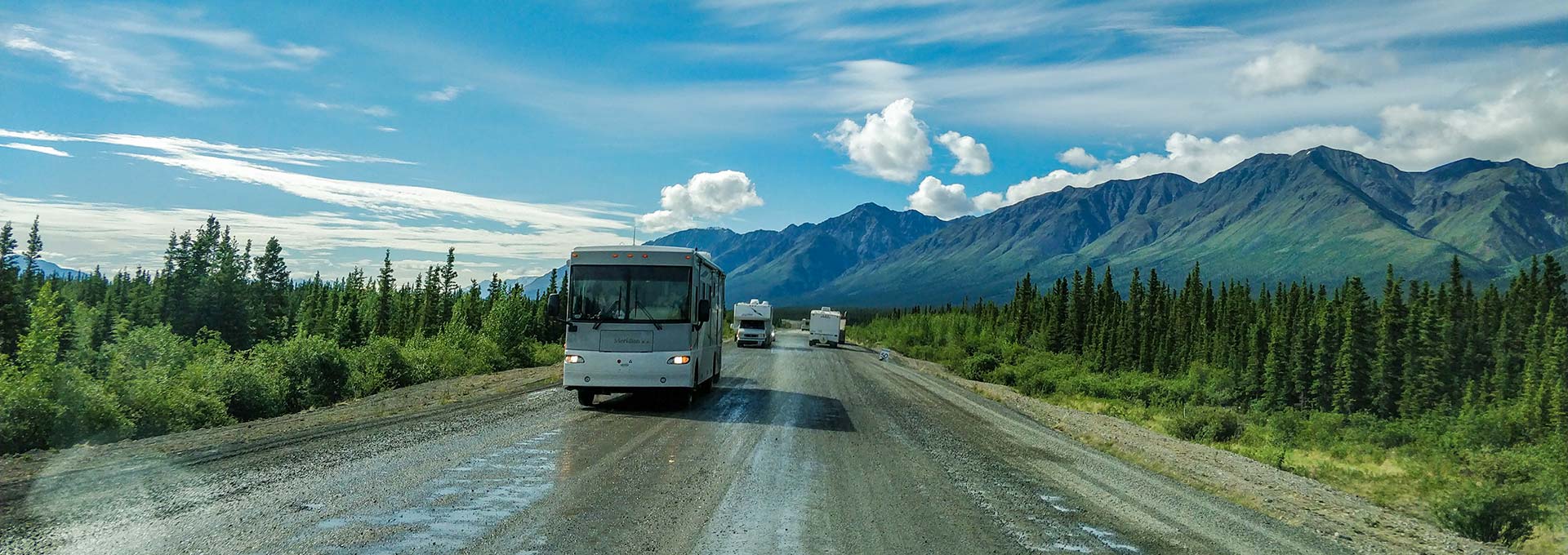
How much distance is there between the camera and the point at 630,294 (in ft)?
53.4

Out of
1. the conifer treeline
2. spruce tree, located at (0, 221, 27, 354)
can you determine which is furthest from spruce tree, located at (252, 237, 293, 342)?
the conifer treeline

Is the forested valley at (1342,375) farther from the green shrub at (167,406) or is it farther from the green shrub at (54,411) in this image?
the green shrub at (167,406)

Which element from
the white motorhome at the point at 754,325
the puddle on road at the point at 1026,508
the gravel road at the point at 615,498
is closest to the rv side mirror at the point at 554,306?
the gravel road at the point at 615,498

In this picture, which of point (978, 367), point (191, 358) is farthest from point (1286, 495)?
point (978, 367)

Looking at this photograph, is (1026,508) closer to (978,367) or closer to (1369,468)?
(1369,468)

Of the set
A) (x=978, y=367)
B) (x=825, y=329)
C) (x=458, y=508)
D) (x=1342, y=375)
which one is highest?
(x=825, y=329)

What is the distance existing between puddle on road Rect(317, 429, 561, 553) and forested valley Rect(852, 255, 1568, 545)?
32.6ft

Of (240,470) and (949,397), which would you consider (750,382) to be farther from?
(240,470)

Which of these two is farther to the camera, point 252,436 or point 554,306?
point 554,306

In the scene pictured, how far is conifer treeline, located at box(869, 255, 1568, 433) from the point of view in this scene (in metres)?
55.0

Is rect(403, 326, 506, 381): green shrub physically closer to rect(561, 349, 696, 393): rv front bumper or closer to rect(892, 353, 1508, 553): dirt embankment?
rect(561, 349, 696, 393): rv front bumper

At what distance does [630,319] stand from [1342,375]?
59.6 m

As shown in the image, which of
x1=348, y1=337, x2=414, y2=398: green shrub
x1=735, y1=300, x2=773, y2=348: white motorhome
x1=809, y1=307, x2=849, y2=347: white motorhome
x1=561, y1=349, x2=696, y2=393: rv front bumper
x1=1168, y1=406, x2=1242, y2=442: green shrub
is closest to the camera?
→ x1=561, y1=349, x2=696, y2=393: rv front bumper

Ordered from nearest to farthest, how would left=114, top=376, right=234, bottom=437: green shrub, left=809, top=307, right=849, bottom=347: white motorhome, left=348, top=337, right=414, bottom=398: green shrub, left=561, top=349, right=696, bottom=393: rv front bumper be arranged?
left=114, top=376, right=234, bottom=437: green shrub
left=561, top=349, right=696, bottom=393: rv front bumper
left=348, top=337, right=414, bottom=398: green shrub
left=809, top=307, right=849, bottom=347: white motorhome
